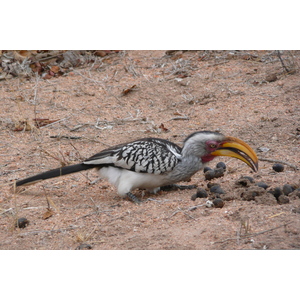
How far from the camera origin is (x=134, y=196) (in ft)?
15.6

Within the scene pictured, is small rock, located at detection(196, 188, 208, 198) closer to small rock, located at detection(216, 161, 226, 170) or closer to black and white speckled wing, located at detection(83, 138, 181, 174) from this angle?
black and white speckled wing, located at detection(83, 138, 181, 174)

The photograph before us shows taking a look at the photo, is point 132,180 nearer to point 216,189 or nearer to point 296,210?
point 216,189

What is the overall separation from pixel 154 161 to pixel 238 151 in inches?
34.0

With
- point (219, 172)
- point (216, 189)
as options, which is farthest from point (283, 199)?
point (219, 172)

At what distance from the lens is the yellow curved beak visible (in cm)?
466

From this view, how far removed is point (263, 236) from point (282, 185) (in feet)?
3.90

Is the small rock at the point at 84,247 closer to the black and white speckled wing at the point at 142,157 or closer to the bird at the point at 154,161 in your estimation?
the bird at the point at 154,161

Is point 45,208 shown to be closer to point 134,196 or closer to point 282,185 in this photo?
point 134,196

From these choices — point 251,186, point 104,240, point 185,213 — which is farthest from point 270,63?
point 104,240

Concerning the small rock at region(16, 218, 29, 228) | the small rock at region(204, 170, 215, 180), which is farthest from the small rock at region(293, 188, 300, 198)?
the small rock at region(16, 218, 29, 228)

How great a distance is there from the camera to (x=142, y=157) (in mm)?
4820

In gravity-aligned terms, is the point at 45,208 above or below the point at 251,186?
below

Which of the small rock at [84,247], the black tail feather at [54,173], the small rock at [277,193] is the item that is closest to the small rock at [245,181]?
the small rock at [277,193]

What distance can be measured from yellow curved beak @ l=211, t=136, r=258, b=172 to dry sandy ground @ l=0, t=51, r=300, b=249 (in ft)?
0.66
